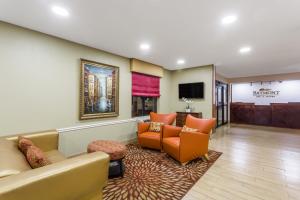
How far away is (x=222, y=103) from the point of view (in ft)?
24.5

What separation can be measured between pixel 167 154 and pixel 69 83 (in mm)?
2527

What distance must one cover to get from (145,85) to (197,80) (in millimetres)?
1877

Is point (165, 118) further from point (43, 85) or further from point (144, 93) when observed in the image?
point (43, 85)

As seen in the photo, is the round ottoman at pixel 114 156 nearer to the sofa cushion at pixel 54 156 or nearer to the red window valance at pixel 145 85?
the sofa cushion at pixel 54 156

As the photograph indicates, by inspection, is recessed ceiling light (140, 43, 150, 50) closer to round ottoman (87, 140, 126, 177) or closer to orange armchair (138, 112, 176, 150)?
orange armchair (138, 112, 176, 150)

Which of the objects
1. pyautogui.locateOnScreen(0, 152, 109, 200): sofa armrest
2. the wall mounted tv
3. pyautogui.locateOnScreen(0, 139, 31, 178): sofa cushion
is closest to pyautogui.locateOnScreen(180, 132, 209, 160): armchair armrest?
pyautogui.locateOnScreen(0, 152, 109, 200): sofa armrest

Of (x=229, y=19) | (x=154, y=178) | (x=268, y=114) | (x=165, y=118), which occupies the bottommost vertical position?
(x=154, y=178)

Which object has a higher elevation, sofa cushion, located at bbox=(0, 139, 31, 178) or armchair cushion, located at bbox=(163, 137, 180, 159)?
sofa cushion, located at bbox=(0, 139, 31, 178)

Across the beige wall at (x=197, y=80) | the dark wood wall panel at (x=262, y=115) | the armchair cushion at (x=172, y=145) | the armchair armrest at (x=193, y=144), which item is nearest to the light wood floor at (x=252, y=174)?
the armchair armrest at (x=193, y=144)

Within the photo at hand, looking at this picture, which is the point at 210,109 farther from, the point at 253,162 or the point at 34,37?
the point at 34,37

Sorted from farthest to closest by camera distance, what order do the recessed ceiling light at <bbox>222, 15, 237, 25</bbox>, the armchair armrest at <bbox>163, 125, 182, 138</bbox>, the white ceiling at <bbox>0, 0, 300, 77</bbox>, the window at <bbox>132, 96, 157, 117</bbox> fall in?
the window at <bbox>132, 96, 157, 117</bbox> < the armchair armrest at <bbox>163, 125, 182, 138</bbox> < the recessed ceiling light at <bbox>222, 15, 237, 25</bbox> < the white ceiling at <bbox>0, 0, 300, 77</bbox>

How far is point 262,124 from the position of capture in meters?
7.39

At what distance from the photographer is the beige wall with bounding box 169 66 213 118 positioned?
5.28 m

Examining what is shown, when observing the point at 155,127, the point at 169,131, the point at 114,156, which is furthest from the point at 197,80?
the point at 114,156
